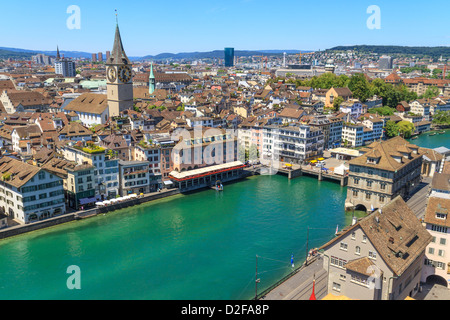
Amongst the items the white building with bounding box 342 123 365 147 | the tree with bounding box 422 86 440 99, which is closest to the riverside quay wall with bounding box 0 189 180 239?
the white building with bounding box 342 123 365 147

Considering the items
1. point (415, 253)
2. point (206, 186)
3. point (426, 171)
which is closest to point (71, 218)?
point (206, 186)

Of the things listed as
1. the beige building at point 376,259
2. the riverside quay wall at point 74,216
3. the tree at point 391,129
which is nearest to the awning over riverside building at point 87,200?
the riverside quay wall at point 74,216

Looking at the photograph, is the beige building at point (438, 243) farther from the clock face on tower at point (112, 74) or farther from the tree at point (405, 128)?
the tree at point (405, 128)

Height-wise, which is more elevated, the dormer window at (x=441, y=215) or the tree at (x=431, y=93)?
the tree at (x=431, y=93)

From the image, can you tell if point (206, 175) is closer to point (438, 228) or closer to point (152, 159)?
point (152, 159)

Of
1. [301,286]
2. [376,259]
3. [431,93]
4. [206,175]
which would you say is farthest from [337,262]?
[431,93]

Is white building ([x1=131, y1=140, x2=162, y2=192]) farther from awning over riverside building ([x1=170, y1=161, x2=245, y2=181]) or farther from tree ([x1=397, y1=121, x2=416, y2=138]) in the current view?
tree ([x1=397, y1=121, x2=416, y2=138])
